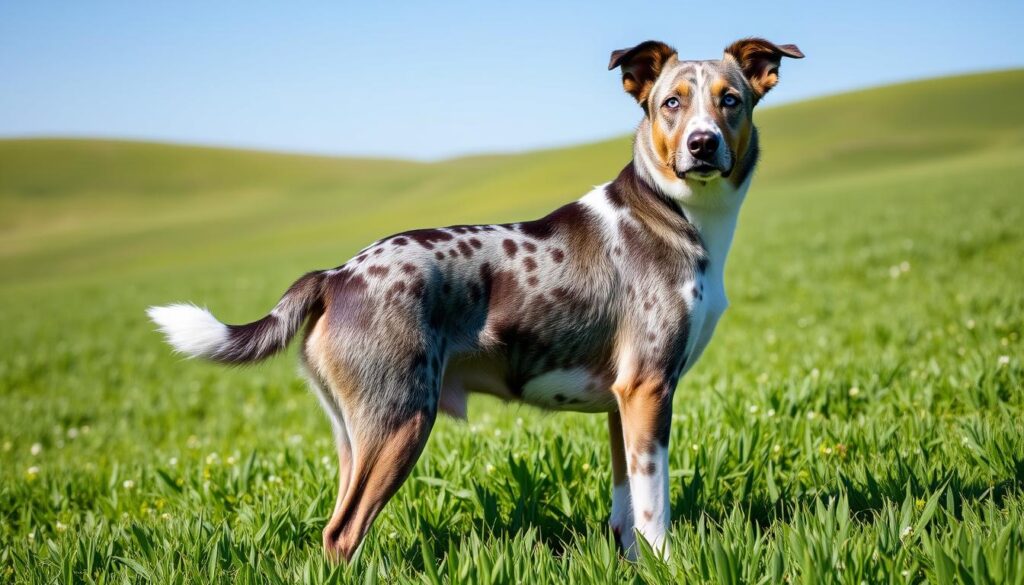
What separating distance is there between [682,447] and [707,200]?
183cm

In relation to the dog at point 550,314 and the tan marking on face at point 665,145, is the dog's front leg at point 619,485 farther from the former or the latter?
the tan marking on face at point 665,145

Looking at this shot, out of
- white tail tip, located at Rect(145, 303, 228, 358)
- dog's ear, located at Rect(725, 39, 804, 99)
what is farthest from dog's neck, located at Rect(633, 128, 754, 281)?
white tail tip, located at Rect(145, 303, 228, 358)

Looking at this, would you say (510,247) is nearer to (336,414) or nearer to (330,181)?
(336,414)

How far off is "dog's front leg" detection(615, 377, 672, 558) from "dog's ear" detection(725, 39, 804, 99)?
66.5 inches

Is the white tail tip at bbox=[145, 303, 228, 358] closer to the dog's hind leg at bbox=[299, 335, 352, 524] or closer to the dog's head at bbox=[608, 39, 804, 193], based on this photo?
the dog's hind leg at bbox=[299, 335, 352, 524]

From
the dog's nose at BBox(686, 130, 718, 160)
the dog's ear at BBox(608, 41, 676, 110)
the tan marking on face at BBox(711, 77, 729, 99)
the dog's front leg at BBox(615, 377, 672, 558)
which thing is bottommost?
the dog's front leg at BBox(615, 377, 672, 558)

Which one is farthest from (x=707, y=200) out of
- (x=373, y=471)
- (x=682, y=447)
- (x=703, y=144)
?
(x=373, y=471)

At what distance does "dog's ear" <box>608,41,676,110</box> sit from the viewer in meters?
4.35

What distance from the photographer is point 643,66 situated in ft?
14.6

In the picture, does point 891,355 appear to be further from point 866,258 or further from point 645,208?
point 866,258

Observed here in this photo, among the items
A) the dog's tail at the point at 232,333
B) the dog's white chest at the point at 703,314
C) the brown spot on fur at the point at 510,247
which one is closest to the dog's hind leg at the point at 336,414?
the dog's tail at the point at 232,333

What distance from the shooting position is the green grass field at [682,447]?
11.9 feet

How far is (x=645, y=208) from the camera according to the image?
4266 millimetres

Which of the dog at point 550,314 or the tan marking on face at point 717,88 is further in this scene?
the tan marking on face at point 717,88
